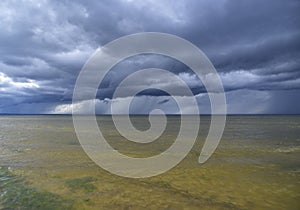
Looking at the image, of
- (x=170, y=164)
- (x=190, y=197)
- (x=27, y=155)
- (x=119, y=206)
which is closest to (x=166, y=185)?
(x=190, y=197)

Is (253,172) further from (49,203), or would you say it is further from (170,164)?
(49,203)

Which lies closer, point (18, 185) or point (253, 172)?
point (18, 185)

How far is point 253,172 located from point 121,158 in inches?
492

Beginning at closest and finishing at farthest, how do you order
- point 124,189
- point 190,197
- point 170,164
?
point 190,197
point 124,189
point 170,164

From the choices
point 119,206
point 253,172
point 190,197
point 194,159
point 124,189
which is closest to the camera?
point 119,206

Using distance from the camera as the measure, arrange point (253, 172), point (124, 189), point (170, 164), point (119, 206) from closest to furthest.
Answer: point (119, 206), point (124, 189), point (253, 172), point (170, 164)

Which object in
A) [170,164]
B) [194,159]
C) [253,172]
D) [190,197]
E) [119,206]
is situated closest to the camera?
[119,206]

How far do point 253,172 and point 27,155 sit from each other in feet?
73.7

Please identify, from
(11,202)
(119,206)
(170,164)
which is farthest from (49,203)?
(170,164)

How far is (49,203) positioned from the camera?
12.0 metres

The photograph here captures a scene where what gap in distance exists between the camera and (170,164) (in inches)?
854

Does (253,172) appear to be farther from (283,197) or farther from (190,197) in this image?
(190,197)

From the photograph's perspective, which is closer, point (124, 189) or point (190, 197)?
point (190, 197)

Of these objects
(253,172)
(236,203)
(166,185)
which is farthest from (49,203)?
(253,172)
